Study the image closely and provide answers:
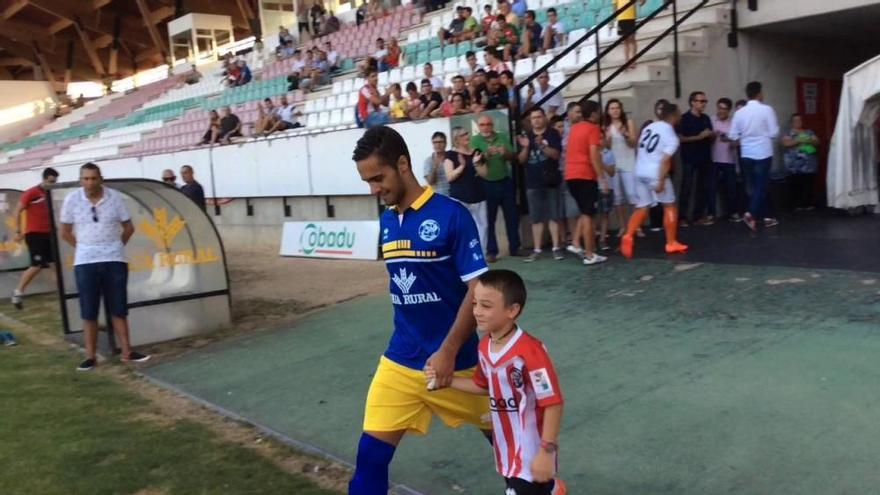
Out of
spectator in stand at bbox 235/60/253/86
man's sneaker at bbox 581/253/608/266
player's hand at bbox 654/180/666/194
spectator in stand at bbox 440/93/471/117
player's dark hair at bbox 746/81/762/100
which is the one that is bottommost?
man's sneaker at bbox 581/253/608/266

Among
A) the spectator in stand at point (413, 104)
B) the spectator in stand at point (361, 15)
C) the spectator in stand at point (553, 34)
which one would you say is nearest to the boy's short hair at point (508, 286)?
the spectator in stand at point (413, 104)

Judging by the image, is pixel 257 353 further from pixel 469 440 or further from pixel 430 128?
pixel 430 128

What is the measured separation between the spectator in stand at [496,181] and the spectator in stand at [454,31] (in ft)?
24.9

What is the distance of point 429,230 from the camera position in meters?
2.89

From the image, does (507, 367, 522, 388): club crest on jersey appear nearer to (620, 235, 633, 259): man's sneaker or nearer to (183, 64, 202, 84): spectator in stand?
(620, 235, 633, 259): man's sneaker

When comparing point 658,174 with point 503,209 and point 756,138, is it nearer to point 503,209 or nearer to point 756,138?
point 503,209

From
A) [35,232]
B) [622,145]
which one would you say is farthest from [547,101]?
[35,232]

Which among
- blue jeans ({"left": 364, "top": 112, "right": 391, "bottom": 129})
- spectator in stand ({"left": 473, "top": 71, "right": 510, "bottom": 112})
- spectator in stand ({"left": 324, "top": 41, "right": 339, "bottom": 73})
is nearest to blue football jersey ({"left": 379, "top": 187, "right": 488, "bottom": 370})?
spectator in stand ({"left": 473, "top": 71, "right": 510, "bottom": 112})

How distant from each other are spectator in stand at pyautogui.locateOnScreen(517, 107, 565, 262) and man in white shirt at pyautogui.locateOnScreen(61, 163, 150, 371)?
193 inches

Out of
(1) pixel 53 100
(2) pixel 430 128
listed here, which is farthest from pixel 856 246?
(1) pixel 53 100

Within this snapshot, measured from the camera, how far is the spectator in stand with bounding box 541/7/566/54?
45.0ft

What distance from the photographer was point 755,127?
9844 mm

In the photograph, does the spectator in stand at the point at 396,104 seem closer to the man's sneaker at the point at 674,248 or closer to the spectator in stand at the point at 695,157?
the spectator in stand at the point at 695,157

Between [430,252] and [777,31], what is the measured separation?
466 inches
